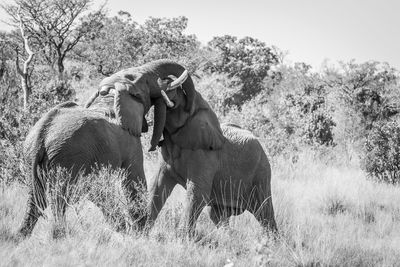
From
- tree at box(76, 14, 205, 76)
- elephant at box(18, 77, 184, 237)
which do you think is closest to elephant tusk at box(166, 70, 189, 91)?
elephant at box(18, 77, 184, 237)

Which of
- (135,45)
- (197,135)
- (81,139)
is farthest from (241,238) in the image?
(135,45)

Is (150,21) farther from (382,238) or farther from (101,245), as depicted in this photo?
(101,245)

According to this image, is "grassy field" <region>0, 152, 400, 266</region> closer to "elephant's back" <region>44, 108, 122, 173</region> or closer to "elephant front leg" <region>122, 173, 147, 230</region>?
"elephant front leg" <region>122, 173, 147, 230</region>

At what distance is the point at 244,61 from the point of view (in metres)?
28.3

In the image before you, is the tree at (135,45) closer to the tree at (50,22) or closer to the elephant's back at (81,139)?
the tree at (50,22)

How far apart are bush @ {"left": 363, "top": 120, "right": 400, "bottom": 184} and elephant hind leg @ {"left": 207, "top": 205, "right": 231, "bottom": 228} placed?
20.9 ft

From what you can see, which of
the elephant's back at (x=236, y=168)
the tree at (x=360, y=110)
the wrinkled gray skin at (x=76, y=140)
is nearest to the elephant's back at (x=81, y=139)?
the wrinkled gray skin at (x=76, y=140)

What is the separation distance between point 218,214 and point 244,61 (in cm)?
2142

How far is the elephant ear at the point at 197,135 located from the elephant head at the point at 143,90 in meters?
0.18

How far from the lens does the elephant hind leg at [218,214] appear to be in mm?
7263

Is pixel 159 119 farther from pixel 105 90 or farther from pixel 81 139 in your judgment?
pixel 81 139

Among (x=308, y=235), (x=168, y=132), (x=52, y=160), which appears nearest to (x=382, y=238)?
(x=308, y=235)

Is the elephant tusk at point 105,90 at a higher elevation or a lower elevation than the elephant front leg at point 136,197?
higher

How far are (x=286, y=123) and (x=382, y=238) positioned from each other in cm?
1012
